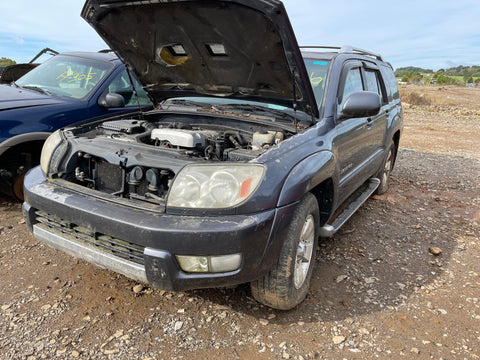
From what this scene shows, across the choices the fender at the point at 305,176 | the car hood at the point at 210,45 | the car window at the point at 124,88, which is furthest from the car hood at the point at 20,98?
the fender at the point at 305,176

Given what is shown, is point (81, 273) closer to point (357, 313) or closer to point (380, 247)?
point (357, 313)

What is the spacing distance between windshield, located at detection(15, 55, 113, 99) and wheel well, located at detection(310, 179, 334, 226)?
3.03 m

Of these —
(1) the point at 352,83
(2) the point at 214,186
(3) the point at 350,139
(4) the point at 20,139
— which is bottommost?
(4) the point at 20,139

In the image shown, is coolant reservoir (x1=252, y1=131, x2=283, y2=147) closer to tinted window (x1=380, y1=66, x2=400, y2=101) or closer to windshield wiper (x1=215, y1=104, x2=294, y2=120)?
windshield wiper (x1=215, y1=104, x2=294, y2=120)

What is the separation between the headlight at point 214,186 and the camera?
2.01m

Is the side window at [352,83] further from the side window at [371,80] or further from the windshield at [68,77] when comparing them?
the windshield at [68,77]

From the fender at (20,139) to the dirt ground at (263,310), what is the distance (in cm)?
75

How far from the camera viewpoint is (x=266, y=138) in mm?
2748

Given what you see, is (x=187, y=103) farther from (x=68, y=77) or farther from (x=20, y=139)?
(x=68, y=77)

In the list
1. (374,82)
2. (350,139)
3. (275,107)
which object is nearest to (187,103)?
(275,107)

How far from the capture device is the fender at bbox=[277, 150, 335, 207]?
214 cm

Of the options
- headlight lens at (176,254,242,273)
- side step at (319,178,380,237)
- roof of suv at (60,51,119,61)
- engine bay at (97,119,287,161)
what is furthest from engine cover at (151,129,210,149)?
roof of suv at (60,51,119,61)

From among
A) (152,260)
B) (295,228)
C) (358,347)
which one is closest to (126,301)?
(152,260)

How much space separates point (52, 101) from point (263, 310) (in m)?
3.18
